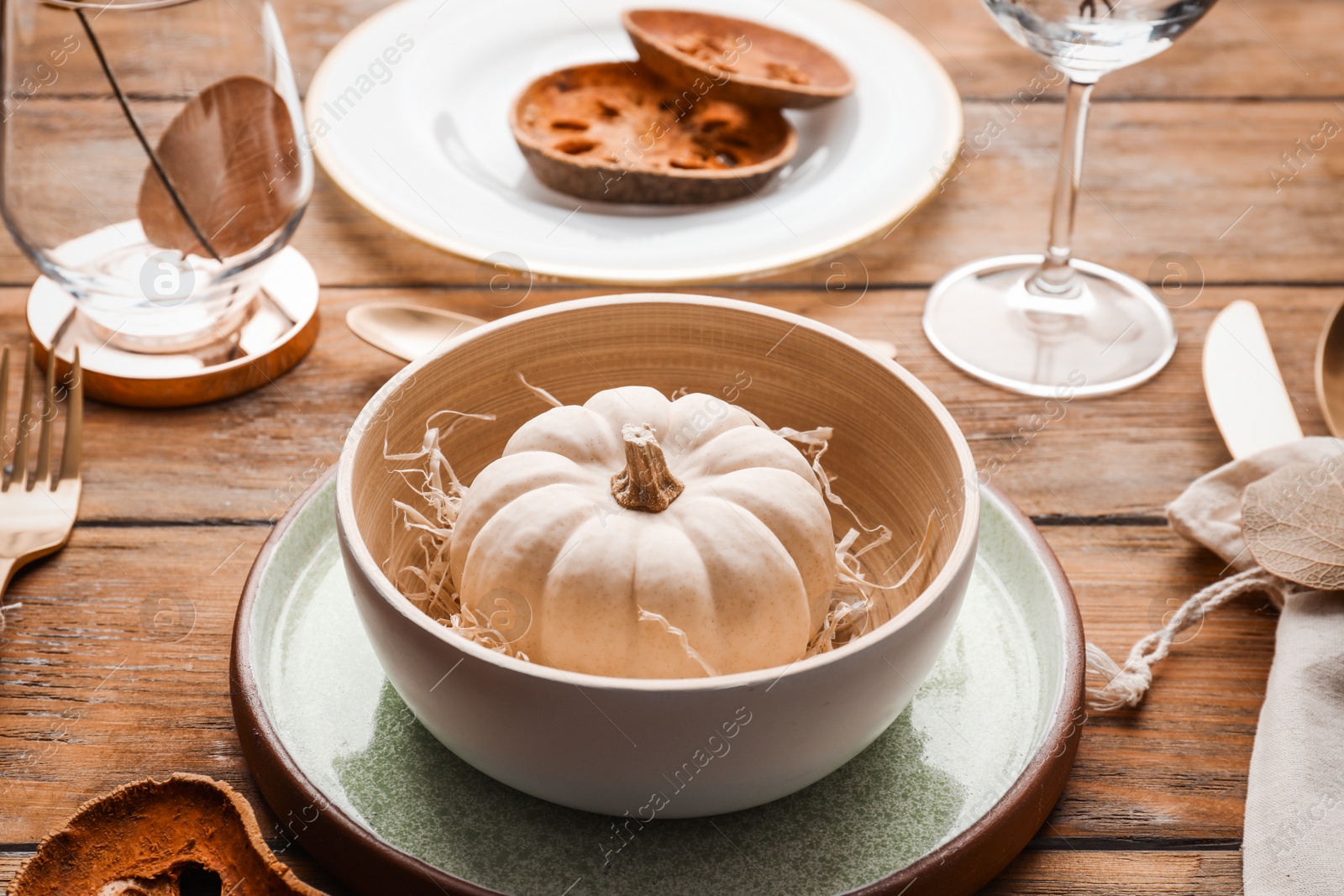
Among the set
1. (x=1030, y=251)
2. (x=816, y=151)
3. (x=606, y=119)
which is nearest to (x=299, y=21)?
(x=606, y=119)

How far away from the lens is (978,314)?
1.03 meters

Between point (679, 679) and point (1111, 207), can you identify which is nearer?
point (679, 679)

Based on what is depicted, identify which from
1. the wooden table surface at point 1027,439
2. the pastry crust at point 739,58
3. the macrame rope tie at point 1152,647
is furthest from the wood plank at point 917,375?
the pastry crust at point 739,58

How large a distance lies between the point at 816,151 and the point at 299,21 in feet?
2.17

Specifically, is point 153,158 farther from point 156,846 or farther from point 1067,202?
point 1067,202

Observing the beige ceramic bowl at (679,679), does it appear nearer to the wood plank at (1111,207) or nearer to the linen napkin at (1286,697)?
the linen napkin at (1286,697)

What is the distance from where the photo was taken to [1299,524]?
2.35 feet

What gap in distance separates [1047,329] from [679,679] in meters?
0.63

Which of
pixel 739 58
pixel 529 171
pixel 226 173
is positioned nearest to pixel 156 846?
pixel 226 173

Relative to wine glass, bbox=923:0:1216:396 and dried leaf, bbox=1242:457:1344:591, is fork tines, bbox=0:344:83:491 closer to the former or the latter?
wine glass, bbox=923:0:1216:396

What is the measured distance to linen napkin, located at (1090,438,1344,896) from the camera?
59cm

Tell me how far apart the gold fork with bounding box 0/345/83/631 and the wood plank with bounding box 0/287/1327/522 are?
0.08ft

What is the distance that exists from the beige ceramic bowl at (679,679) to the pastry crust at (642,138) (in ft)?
1.23

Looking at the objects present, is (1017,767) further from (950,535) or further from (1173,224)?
(1173,224)
